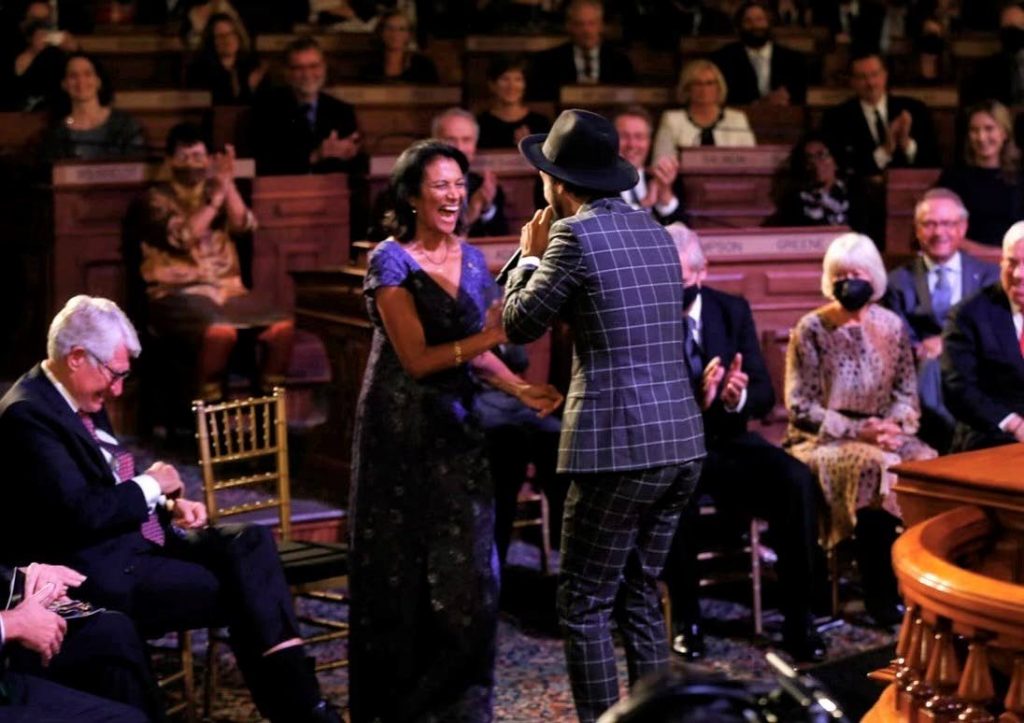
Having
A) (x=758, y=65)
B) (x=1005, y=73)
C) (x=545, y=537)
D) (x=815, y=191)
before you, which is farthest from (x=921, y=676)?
(x=1005, y=73)

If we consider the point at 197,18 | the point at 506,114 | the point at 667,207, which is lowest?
the point at 667,207

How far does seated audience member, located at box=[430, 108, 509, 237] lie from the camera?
614 centimetres

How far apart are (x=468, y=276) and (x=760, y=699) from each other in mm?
2278

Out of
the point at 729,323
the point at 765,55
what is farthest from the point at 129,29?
the point at 729,323

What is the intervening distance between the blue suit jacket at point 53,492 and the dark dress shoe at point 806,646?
81.5 inches

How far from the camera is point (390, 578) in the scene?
13.3ft

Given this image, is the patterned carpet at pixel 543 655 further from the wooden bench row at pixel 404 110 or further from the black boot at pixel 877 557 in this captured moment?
the wooden bench row at pixel 404 110

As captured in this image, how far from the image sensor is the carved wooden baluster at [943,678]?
2750mm

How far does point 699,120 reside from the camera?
24.6 feet

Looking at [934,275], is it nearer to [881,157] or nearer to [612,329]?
[881,157]

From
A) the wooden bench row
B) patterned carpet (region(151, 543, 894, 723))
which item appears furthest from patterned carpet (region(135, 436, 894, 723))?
the wooden bench row

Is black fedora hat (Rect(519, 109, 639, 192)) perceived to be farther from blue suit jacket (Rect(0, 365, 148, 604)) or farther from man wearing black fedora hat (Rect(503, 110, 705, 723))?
blue suit jacket (Rect(0, 365, 148, 604))

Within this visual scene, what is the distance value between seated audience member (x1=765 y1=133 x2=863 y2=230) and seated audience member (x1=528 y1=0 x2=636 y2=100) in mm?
1625

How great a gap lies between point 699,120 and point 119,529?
4.31 metres
